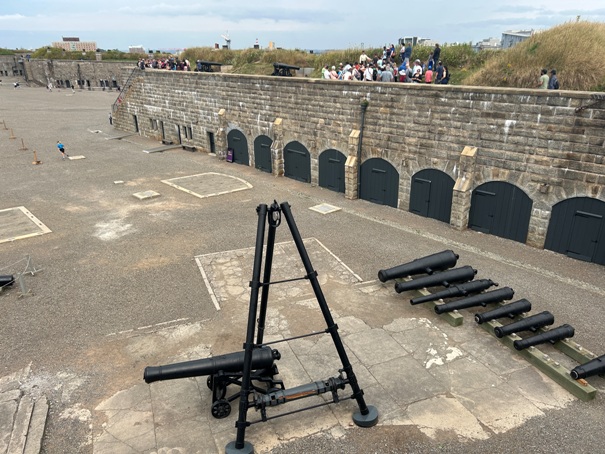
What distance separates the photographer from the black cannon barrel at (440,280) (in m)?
12.6

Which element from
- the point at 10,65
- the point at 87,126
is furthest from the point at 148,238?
the point at 10,65

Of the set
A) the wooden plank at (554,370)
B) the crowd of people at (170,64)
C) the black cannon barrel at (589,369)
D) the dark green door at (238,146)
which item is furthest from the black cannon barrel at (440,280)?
the crowd of people at (170,64)

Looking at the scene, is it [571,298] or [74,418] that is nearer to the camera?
[74,418]

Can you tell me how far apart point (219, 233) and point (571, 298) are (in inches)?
484

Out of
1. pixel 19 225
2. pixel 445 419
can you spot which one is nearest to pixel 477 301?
pixel 445 419

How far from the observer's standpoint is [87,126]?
4184 centimetres

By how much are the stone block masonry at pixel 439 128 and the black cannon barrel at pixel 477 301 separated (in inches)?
208

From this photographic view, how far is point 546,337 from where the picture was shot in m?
10.1

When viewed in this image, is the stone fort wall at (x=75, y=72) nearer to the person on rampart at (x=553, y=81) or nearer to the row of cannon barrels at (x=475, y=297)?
the person on rampart at (x=553, y=81)

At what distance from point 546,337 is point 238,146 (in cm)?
2208

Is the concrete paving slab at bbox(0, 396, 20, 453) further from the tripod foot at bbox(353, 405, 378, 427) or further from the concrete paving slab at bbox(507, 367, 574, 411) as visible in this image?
the concrete paving slab at bbox(507, 367, 574, 411)

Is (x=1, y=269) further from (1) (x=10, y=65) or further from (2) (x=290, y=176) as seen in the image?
(1) (x=10, y=65)

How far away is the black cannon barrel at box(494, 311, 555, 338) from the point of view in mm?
10508

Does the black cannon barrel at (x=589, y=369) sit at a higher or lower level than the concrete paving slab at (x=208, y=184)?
lower
